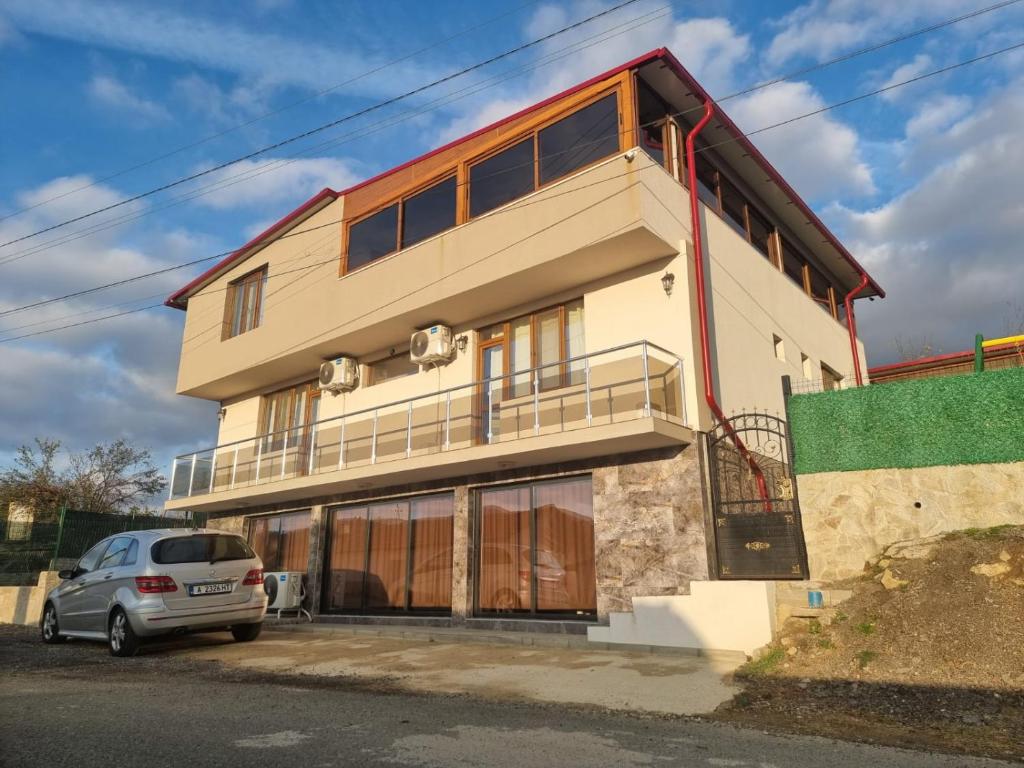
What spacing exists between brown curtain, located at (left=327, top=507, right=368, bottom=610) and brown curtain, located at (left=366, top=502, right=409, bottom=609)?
0.31 metres

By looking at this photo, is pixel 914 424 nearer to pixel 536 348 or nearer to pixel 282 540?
pixel 536 348

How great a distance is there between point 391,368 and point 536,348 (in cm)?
386

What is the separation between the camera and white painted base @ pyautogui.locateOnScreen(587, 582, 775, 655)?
7637 mm

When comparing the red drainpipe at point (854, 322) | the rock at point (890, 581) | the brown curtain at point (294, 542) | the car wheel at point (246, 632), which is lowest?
the car wheel at point (246, 632)

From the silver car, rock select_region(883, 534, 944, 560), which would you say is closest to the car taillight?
the silver car

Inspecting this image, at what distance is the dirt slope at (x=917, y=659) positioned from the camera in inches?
191

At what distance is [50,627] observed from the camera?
10242mm

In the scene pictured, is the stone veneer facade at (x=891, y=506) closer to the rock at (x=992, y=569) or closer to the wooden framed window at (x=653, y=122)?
the rock at (x=992, y=569)

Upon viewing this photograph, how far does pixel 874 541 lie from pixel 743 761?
521 cm

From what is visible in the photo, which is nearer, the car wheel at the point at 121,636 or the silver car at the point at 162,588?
the silver car at the point at 162,588

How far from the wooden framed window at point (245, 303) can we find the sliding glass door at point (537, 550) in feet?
27.2

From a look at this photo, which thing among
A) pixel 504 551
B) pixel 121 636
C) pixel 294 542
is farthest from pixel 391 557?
pixel 121 636

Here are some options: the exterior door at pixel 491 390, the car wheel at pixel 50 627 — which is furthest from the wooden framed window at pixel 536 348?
the car wheel at pixel 50 627

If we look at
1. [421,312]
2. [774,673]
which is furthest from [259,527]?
[774,673]
